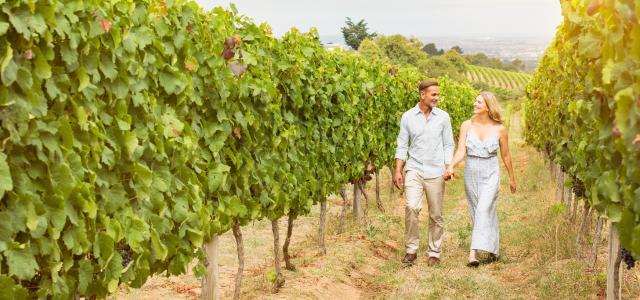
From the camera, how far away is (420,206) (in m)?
8.81

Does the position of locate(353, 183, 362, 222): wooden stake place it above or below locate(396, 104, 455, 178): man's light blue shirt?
below

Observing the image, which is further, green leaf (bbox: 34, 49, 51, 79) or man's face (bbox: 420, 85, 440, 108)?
man's face (bbox: 420, 85, 440, 108)

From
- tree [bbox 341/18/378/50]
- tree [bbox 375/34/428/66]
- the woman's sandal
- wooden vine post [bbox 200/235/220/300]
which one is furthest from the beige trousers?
tree [bbox 341/18/378/50]

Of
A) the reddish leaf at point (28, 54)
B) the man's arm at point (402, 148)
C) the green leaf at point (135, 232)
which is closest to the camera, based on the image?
the reddish leaf at point (28, 54)

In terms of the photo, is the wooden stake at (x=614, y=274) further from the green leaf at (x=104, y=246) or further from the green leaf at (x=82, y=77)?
the green leaf at (x=82, y=77)

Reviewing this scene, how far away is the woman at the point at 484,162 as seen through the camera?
8.64 metres

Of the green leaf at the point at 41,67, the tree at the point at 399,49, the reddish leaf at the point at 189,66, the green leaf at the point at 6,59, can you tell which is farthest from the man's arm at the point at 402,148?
the tree at the point at 399,49

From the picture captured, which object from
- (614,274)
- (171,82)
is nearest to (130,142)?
(171,82)

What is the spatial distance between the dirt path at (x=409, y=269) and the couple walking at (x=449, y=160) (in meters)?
0.54

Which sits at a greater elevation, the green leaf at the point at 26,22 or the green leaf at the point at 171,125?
the green leaf at the point at 26,22

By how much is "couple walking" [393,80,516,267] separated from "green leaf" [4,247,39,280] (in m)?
5.73

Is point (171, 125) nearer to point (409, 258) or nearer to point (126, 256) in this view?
point (126, 256)

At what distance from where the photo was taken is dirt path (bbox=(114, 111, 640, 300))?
24.7 feet

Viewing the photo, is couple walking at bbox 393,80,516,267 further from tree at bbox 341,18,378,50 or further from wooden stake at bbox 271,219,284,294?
tree at bbox 341,18,378,50
